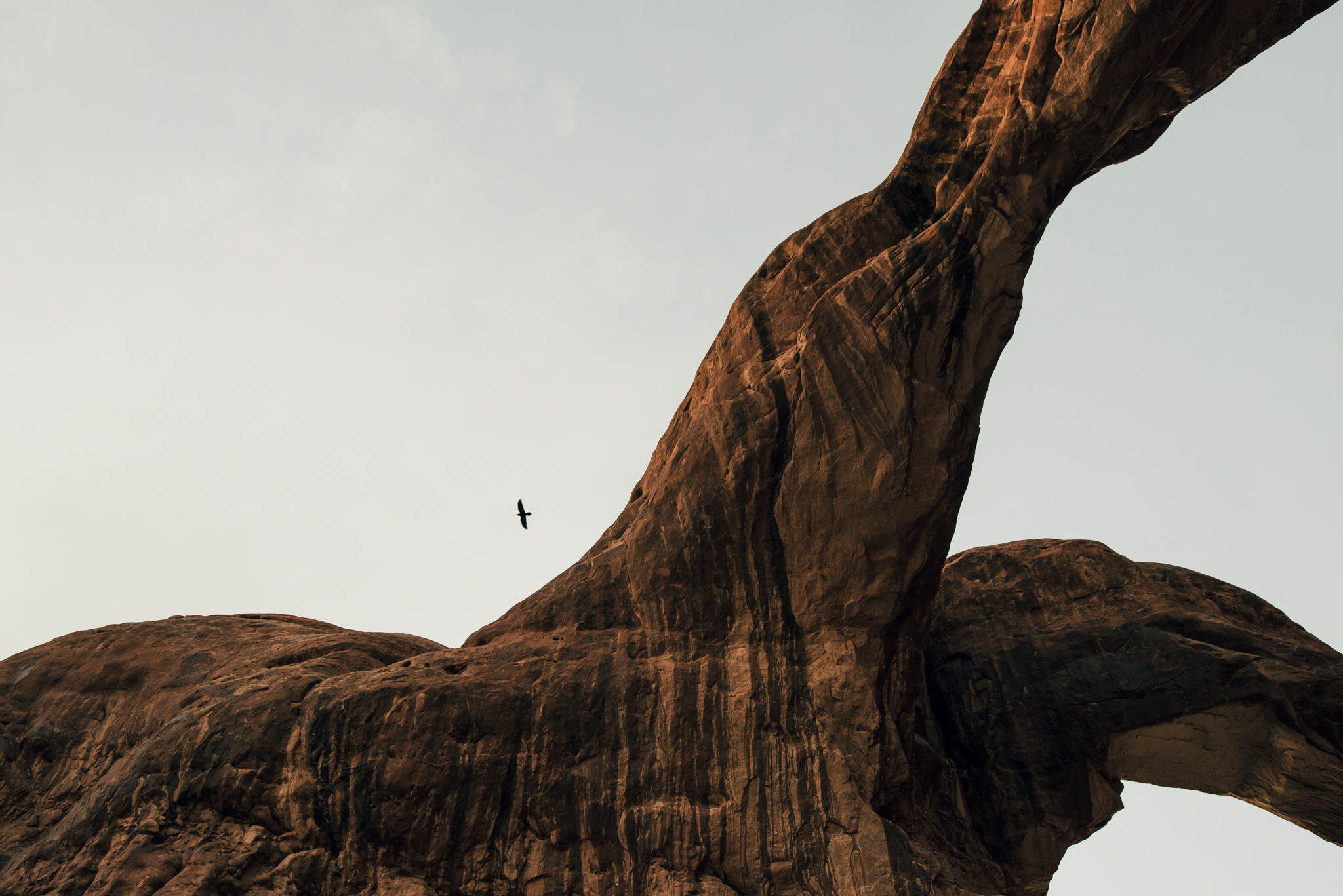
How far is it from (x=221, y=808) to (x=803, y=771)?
375 inches

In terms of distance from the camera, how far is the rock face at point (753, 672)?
48.6ft

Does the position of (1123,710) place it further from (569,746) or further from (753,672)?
(569,746)

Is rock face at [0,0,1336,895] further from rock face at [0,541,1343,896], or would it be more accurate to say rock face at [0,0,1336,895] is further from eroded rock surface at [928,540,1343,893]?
eroded rock surface at [928,540,1343,893]

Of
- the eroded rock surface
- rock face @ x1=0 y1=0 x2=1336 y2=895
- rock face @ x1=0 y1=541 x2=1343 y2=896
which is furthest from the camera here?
the eroded rock surface

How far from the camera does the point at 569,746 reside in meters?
15.8

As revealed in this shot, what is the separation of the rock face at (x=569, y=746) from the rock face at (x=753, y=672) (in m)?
0.07

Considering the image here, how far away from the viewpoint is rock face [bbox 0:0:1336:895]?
14.8m

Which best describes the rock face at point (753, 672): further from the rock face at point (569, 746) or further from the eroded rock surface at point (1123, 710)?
the eroded rock surface at point (1123, 710)

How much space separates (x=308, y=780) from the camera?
15414 millimetres

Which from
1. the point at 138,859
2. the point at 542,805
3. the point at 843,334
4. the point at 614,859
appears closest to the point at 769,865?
the point at 614,859

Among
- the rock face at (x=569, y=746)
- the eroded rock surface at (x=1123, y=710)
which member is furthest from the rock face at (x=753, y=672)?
the eroded rock surface at (x=1123, y=710)

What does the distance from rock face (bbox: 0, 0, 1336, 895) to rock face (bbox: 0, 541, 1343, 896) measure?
0.07m

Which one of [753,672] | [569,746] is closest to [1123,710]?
[753,672]

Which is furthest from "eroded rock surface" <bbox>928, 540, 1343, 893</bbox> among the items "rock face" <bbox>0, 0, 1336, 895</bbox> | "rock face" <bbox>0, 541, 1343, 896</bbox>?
"rock face" <bbox>0, 0, 1336, 895</bbox>
